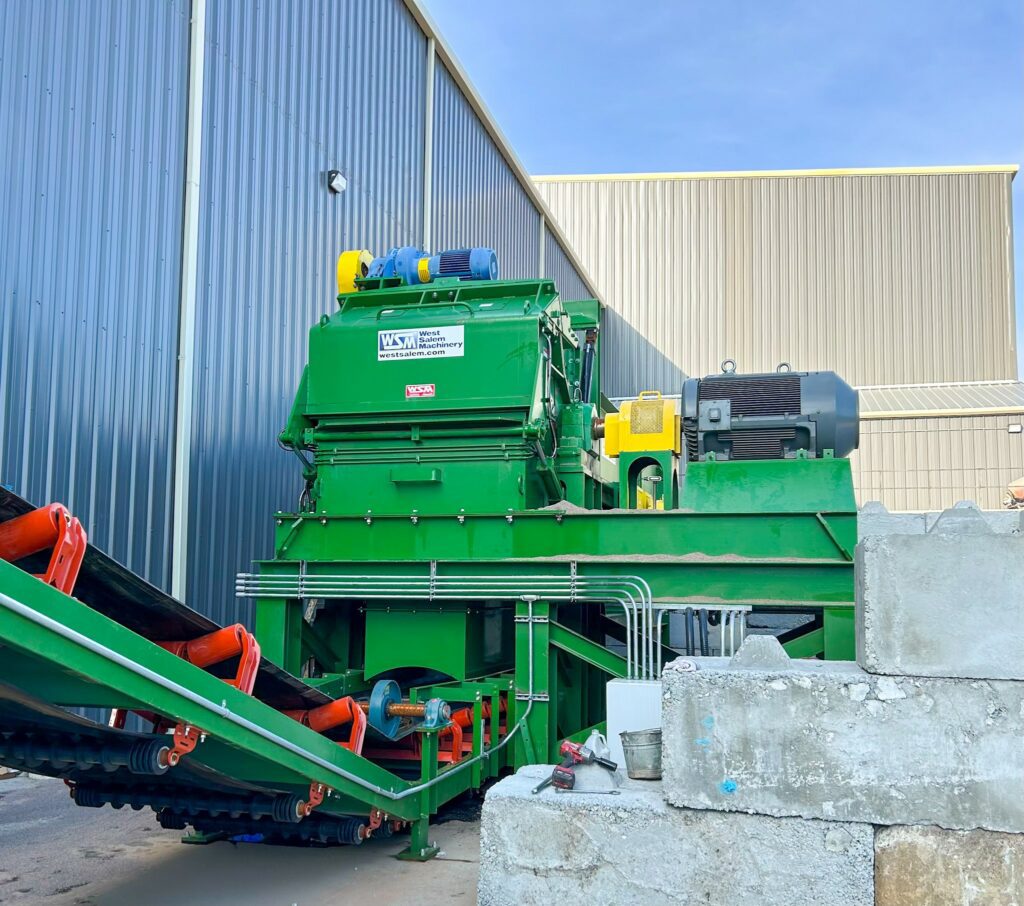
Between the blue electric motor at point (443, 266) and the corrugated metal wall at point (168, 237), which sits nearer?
the corrugated metal wall at point (168, 237)

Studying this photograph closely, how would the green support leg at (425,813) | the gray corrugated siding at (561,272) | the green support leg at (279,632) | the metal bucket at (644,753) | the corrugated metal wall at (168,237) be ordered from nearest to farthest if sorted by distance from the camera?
1. the metal bucket at (644,753)
2. the green support leg at (425,813)
3. the green support leg at (279,632)
4. the corrugated metal wall at (168,237)
5. the gray corrugated siding at (561,272)

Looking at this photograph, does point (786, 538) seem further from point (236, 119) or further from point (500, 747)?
point (236, 119)

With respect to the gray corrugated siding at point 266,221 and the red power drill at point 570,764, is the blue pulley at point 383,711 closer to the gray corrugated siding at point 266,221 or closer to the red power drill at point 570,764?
the red power drill at point 570,764

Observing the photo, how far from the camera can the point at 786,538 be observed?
5844mm

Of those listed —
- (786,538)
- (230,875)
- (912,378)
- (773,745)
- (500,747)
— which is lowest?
(230,875)

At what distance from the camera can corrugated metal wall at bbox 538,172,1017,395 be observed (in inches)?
1001

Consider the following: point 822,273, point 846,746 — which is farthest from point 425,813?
point 822,273

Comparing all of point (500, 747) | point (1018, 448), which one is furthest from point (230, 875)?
point (1018, 448)

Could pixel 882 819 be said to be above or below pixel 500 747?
above

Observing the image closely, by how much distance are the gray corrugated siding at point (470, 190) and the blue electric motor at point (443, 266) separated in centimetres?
617

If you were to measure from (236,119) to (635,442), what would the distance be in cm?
463

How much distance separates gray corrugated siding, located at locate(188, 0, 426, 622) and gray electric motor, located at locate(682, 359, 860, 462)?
422cm

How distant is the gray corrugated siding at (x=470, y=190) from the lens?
1392 cm

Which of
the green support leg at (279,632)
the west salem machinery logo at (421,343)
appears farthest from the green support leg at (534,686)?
the west salem machinery logo at (421,343)
